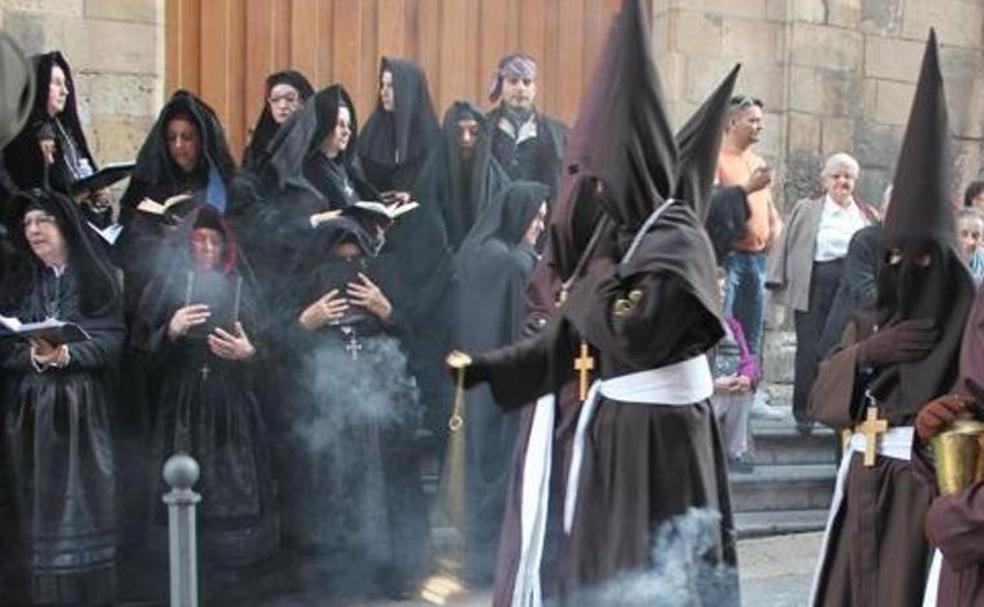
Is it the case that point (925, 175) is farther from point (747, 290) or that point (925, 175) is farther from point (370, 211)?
point (747, 290)

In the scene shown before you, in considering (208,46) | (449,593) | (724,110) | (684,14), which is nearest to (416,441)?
(449,593)

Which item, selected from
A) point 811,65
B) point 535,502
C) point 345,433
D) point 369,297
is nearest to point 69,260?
point 369,297

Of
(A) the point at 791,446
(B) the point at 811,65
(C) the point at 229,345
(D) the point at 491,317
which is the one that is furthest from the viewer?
(B) the point at 811,65

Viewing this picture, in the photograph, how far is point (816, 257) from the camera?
899 cm

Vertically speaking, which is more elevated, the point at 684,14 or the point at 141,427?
the point at 684,14

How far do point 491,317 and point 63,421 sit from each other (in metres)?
2.06

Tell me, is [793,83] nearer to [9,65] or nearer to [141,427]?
[141,427]

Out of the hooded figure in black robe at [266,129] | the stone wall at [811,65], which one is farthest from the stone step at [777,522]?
the hooded figure in black robe at [266,129]

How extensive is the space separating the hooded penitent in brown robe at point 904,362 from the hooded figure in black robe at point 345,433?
226 cm

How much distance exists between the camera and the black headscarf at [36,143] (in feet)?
20.9

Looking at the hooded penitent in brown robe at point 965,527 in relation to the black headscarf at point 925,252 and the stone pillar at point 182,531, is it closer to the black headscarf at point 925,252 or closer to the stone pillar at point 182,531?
the black headscarf at point 925,252

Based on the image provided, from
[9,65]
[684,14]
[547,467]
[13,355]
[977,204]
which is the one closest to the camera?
[9,65]

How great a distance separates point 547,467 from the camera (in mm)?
5262

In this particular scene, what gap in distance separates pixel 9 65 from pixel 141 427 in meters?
2.68
